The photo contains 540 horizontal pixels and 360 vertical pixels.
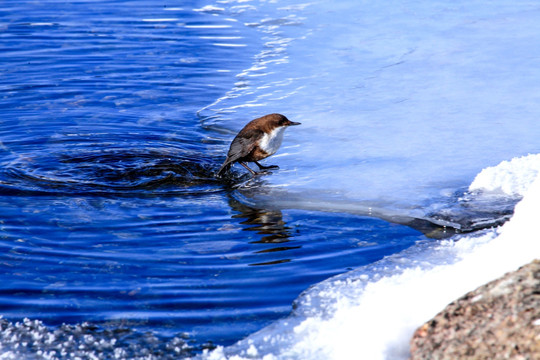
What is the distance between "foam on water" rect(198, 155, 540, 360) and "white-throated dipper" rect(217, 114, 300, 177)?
236 cm

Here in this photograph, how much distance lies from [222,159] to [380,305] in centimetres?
335

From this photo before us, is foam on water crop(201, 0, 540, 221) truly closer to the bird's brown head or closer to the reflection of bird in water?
the reflection of bird in water

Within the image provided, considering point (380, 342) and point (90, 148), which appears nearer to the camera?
point (380, 342)

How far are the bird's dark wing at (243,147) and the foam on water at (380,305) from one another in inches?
93.4

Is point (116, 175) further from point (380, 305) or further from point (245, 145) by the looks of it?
point (380, 305)

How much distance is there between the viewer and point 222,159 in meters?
6.33

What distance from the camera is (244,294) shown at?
3645 millimetres

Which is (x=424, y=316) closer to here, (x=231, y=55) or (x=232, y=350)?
(x=232, y=350)

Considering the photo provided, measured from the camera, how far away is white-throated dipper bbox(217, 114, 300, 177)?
5.87m

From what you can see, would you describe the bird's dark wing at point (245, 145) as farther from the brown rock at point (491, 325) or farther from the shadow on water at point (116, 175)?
the brown rock at point (491, 325)

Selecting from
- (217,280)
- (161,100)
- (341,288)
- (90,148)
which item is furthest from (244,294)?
(161,100)

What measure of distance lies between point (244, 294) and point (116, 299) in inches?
27.2

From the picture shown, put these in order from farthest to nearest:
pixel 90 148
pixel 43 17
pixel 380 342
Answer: pixel 43 17, pixel 90 148, pixel 380 342

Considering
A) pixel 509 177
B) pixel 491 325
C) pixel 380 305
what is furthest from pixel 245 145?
pixel 491 325
